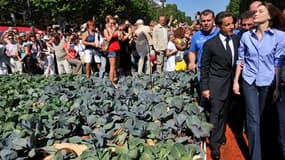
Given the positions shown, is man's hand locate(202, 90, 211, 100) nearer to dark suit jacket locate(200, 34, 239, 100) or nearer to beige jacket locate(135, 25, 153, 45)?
dark suit jacket locate(200, 34, 239, 100)

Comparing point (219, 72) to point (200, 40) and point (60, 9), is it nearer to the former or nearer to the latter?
point (200, 40)

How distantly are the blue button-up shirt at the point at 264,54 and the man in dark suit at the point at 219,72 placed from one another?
0.44m

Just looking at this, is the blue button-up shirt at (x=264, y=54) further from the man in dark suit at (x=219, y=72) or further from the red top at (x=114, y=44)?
the red top at (x=114, y=44)

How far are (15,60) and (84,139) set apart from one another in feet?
37.4

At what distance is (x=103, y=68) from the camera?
10867mm

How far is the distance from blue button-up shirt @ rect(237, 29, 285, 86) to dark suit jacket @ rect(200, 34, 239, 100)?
45 cm

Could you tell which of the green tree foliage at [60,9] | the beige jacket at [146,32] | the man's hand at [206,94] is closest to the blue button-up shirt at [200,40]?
the man's hand at [206,94]

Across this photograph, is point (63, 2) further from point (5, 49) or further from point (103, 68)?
point (103, 68)

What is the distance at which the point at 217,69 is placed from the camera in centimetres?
561

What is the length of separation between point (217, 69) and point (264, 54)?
0.77 m

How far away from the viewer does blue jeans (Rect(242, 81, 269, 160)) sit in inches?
202

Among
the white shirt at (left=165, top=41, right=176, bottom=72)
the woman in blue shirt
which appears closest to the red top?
the white shirt at (left=165, top=41, right=176, bottom=72)

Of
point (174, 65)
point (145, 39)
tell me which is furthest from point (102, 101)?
point (145, 39)

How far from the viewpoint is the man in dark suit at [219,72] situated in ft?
18.2
